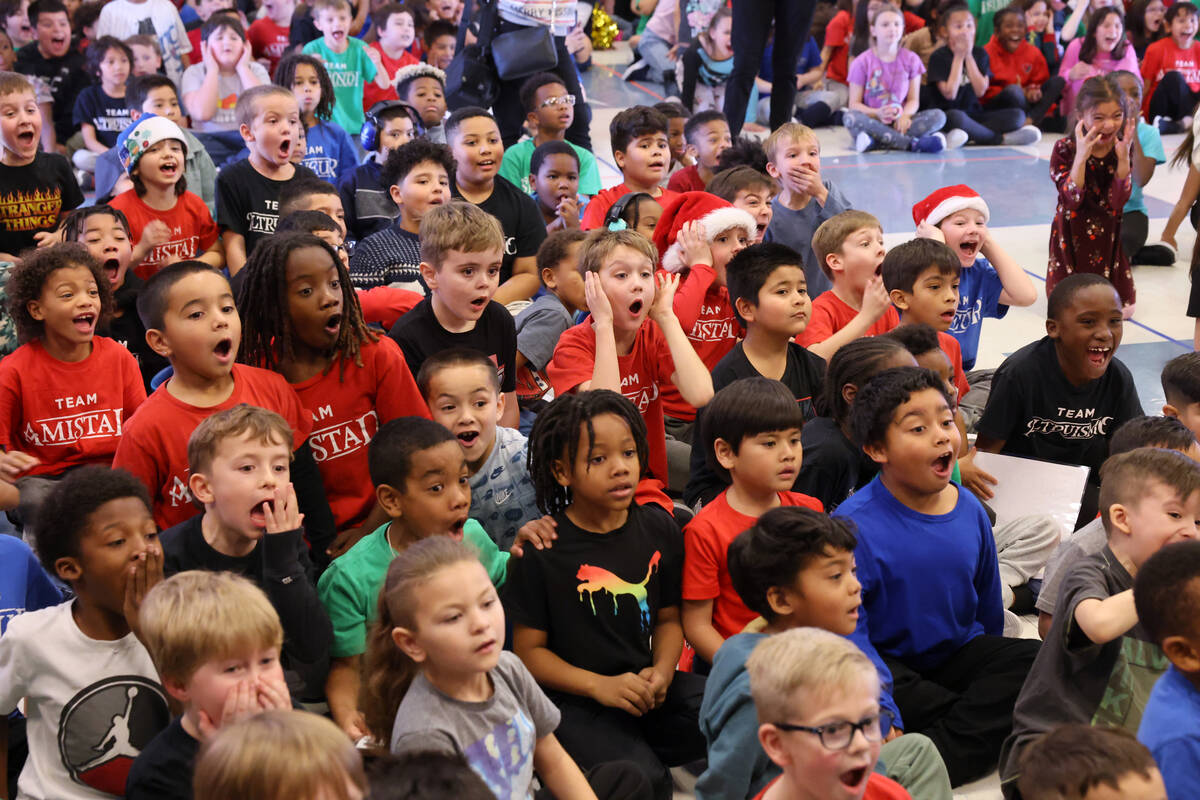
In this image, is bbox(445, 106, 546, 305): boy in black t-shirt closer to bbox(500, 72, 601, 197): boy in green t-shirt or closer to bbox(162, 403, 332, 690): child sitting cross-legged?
bbox(500, 72, 601, 197): boy in green t-shirt

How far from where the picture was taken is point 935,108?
9547 millimetres

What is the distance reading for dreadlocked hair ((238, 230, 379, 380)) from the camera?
314cm

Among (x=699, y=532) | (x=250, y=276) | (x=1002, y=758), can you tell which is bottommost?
(x=1002, y=758)

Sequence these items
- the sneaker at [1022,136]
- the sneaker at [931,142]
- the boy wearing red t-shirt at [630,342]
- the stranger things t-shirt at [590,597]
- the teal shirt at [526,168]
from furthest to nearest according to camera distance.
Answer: the sneaker at [1022,136], the sneaker at [931,142], the teal shirt at [526,168], the boy wearing red t-shirt at [630,342], the stranger things t-shirt at [590,597]

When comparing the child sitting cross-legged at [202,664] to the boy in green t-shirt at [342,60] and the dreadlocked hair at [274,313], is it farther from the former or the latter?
the boy in green t-shirt at [342,60]

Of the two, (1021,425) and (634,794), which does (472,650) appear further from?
(1021,425)

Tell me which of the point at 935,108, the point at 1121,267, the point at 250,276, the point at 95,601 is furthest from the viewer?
the point at 935,108

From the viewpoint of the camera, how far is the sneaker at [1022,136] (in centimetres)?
934

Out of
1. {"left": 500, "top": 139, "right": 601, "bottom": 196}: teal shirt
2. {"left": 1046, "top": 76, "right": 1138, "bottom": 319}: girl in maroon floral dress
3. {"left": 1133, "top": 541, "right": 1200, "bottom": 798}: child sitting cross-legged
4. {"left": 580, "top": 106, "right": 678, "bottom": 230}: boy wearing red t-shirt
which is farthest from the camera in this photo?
{"left": 500, "top": 139, "right": 601, "bottom": 196}: teal shirt

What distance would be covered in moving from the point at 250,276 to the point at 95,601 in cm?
109

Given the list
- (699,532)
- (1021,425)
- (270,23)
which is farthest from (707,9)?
(699,532)

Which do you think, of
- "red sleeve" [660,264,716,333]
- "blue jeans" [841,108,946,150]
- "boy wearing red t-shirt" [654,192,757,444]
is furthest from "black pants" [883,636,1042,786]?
"blue jeans" [841,108,946,150]

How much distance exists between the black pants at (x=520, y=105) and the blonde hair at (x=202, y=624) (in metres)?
4.81

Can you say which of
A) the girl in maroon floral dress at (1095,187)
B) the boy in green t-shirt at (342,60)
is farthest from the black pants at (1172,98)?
the boy in green t-shirt at (342,60)
